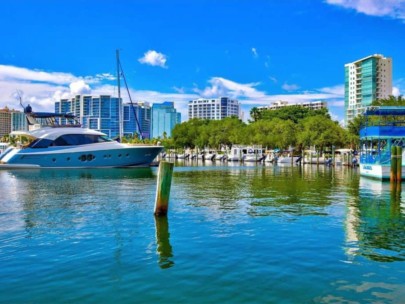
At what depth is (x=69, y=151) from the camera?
184ft

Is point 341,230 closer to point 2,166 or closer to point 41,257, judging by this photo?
point 41,257

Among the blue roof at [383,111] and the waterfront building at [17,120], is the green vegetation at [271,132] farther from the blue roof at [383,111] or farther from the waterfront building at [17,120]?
the waterfront building at [17,120]

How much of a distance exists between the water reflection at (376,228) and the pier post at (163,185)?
6944 mm

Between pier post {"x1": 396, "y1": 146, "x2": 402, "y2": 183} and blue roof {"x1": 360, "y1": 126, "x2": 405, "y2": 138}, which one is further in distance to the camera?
blue roof {"x1": 360, "y1": 126, "x2": 405, "y2": 138}

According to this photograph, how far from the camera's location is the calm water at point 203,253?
8.73 m

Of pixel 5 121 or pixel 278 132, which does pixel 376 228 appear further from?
pixel 5 121

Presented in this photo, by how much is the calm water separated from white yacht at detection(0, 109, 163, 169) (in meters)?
35.6

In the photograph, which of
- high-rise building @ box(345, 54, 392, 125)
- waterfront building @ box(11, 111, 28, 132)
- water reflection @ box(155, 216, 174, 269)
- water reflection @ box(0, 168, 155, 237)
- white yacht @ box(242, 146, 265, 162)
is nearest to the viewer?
water reflection @ box(155, 216, 174, 269)

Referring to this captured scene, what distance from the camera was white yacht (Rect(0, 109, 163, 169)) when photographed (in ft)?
182

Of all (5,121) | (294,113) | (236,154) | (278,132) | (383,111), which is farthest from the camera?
(5,121)

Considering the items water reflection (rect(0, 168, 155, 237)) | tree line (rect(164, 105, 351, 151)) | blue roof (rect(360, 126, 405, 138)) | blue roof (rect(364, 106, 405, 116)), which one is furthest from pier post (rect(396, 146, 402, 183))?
tree line (rect(164, 105, 351, 151))

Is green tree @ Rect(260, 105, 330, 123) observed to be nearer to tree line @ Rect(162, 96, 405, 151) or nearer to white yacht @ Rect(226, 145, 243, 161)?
tree line @ Rect(162, 96, 405, 151)

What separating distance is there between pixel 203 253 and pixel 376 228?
7.02 metres

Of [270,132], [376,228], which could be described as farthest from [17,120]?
[376,228]
